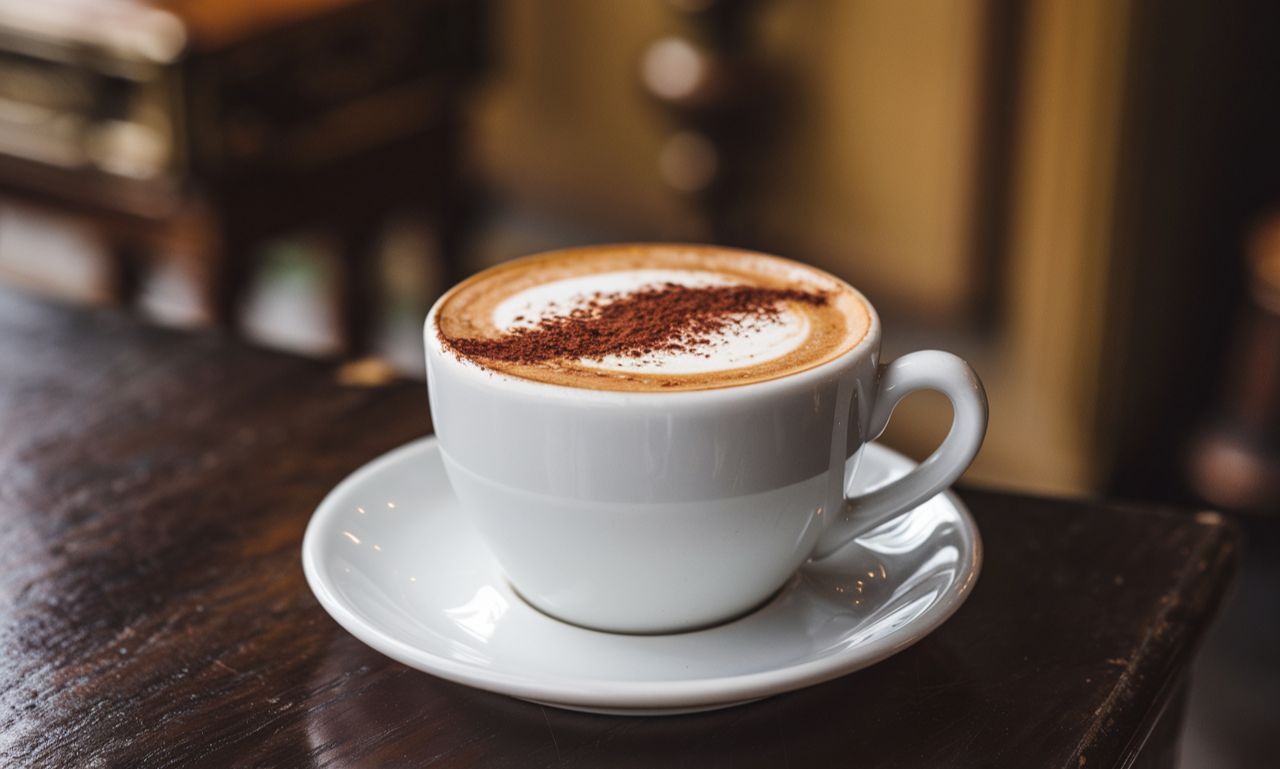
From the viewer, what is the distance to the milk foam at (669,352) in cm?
43

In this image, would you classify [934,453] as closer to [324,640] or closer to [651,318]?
[651,318]

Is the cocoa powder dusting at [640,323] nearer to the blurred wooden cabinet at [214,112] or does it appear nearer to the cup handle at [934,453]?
the cup handle at [934,453]

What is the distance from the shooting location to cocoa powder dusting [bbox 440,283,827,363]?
1.45 ft

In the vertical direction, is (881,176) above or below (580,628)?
below

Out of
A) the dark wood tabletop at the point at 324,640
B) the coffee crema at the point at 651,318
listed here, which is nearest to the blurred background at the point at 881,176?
the dark wood tabletop at the point at 324,640

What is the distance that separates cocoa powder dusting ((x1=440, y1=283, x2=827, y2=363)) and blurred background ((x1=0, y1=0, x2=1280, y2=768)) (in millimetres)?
801

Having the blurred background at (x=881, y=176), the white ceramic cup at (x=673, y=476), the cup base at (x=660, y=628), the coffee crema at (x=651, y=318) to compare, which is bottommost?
the blurred background at (x=881, y=176)

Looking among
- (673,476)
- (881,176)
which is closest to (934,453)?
(673,476)

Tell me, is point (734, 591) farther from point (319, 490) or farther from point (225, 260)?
point (225, 260)

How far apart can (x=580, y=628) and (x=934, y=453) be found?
127mm

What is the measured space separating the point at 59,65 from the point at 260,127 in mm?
224

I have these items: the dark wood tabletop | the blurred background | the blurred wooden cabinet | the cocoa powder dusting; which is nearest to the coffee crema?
the cocoa powder dusting

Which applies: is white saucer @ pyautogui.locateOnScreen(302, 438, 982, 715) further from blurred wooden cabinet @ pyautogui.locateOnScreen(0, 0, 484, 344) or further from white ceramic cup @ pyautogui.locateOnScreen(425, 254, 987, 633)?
blurred wooden cabinet @ pyautogui.locateOnScreen(0, 0, 484, 344)

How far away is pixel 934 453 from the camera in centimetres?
45
